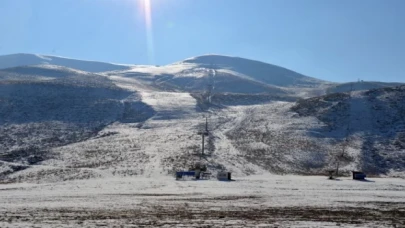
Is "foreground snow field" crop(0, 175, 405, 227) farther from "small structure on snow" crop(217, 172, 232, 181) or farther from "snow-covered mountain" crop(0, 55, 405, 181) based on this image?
"snow-covered mountain" crop(0, 55, 405, 181)

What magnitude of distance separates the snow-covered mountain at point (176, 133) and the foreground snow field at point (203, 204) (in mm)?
9744

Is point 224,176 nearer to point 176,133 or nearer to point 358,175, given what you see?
point 358,175

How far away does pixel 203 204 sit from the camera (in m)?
26.0

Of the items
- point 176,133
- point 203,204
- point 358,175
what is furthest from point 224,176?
point 176,133

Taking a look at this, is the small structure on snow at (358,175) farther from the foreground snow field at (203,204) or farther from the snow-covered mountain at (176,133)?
the snow-covered mountain at (176,133)

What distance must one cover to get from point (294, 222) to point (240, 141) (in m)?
45.8

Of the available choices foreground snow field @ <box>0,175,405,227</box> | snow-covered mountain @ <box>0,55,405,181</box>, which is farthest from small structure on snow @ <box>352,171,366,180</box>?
snow-covered mountain @ <box>0,55,405,181</box>

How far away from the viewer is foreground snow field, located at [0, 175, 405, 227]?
1948 cm

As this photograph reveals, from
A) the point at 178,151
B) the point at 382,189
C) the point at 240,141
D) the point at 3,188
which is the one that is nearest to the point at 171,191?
the point at 3,188

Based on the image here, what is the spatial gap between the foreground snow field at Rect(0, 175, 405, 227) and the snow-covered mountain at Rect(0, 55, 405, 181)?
9744mm

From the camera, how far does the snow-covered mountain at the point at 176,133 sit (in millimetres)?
51875

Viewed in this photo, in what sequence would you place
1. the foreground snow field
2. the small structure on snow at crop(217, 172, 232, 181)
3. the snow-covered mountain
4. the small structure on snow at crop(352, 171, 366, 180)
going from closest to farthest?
the foreground snow field → the small structure on snow at crop(217, 172, 232, 181) → the small structure on snow at crop(352, 171, 366, 180) → the snow-covered mountain

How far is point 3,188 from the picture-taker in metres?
36.2

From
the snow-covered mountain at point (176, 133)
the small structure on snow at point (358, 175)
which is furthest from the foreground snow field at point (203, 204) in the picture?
the snow-covered mountain at point (176, 133)
